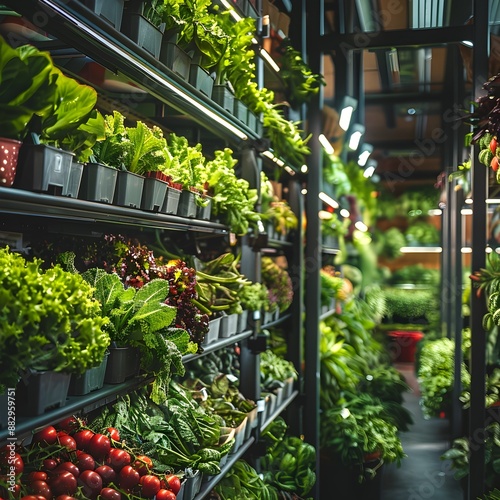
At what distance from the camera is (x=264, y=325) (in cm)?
402

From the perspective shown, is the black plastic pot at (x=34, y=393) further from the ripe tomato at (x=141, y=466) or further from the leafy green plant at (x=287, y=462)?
the leafy green plant at (x=287, y=462)

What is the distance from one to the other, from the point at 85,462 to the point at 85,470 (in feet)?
0.10

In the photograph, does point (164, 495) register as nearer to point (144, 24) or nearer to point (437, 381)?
point (144, 24)

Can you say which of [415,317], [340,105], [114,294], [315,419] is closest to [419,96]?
[340,105]

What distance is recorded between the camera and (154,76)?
7.49ft

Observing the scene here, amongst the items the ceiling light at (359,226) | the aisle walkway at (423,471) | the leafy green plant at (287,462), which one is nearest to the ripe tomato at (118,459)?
the leafy green plant at (287,462)

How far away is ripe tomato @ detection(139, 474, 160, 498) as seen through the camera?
2201mm

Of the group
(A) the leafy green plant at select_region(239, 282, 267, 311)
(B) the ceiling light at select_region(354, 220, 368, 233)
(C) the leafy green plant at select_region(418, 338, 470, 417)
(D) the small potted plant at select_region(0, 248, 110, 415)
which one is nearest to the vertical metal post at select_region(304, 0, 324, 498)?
(A) the leafy green plant at select_region(239, 282, 267, 311)

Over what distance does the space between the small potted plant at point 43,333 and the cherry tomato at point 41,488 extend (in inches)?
12.8

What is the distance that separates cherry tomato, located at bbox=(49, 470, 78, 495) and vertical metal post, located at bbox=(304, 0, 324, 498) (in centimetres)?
318

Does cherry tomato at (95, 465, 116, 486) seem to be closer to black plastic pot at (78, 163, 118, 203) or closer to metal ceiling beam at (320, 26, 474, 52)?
black plastic pot at (78, 163, 118, 203)

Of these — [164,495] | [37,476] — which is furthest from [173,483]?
[37,476]

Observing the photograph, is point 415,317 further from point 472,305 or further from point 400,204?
point 472,305

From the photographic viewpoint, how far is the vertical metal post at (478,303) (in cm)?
404
